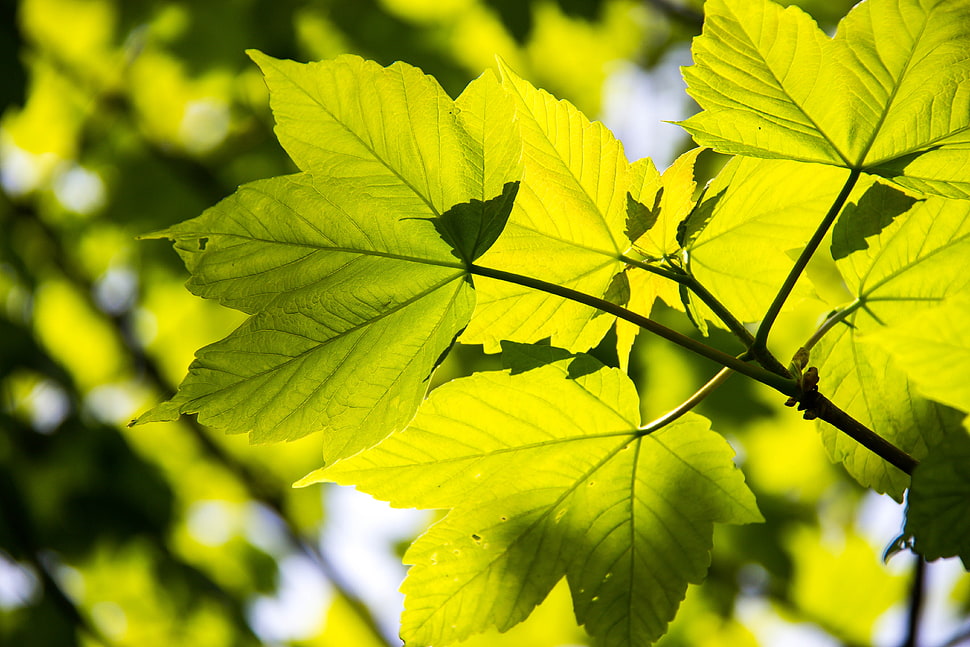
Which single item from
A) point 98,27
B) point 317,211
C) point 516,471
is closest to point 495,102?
point 317,211

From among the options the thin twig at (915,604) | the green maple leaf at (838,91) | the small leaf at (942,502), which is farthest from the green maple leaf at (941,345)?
the thin twig at (915,604)

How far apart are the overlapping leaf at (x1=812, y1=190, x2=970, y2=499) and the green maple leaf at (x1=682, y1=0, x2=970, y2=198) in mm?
35

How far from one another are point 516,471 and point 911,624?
3.25 ft

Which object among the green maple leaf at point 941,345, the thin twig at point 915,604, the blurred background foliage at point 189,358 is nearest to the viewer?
the green maple leaf at point 941,345

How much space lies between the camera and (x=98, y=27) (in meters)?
2.50

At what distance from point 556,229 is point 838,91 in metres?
0.18

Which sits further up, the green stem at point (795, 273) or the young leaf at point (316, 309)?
the green stem at point (795, 273)

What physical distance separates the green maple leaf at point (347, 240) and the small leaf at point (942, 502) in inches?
9.5

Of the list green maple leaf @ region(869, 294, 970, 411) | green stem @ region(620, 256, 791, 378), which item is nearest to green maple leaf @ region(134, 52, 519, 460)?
green stem @ region(620, 256, 791, 378)

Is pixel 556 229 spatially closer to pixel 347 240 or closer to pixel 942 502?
pixel 347 240

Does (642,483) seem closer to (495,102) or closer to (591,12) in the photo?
(495,102)

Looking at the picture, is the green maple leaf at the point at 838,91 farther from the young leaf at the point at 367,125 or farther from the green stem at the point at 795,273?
A: the young leaf at the point at 367,125

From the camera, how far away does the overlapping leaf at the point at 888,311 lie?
47cm

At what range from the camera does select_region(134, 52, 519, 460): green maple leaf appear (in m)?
0.45
